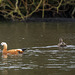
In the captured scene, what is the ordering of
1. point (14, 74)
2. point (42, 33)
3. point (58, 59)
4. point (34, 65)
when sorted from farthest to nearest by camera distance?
point (42, 33) → point (58, 59) → point (34, 65) → point (14, 74)

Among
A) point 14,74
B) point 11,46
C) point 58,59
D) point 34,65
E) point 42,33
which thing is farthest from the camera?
point 42,33

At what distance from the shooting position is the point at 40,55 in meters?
13.9

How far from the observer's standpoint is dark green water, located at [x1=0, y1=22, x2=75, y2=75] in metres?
11.5

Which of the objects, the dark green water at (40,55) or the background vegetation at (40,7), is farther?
the background vegetation at (40,7)

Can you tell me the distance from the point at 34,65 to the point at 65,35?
7824 mm

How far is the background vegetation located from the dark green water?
19.1 feet

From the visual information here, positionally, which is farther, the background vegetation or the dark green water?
the background vegetation

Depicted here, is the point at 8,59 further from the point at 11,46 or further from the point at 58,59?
the point at 11,46

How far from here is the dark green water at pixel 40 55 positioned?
452 inches

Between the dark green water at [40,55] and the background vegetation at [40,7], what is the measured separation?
19.1 feet

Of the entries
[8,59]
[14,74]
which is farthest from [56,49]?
[14,74]

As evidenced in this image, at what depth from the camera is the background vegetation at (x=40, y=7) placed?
26.9 meters

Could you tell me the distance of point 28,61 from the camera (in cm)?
1286

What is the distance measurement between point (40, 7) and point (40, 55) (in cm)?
1529
